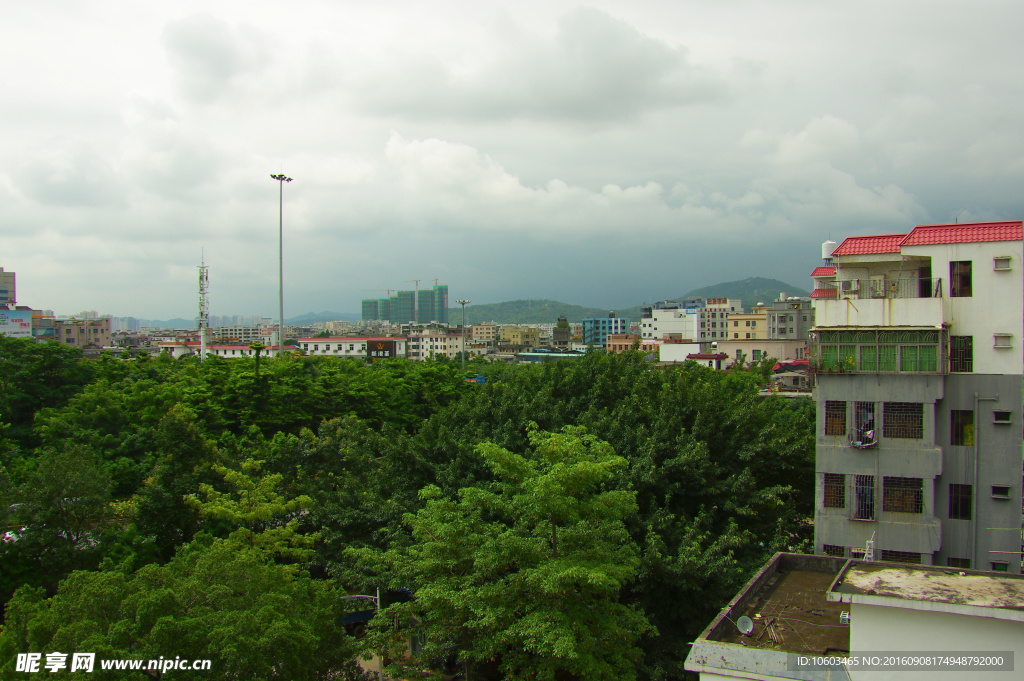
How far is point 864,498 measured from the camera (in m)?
17.1

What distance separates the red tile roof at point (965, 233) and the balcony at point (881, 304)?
1079 millimetres

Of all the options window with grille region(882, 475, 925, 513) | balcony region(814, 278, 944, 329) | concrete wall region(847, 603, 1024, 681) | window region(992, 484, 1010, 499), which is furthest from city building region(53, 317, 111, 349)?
concrete wall region(847, 603, 1024, 681)

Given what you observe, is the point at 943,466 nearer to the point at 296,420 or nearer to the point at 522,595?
the point at 522,595

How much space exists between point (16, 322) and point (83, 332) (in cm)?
2853

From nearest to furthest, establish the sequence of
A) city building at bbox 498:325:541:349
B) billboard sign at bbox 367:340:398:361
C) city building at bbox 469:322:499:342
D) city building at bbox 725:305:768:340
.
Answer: city building at bbox 725:305:768:340
billboard sign at bbox 367:340:398:361
city building at bbox 498:325:541:349
city building at bbox 469:322:499:342

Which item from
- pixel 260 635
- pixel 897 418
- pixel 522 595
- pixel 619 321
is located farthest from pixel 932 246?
pixel 619 321

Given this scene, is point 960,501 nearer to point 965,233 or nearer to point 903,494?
point 903,494

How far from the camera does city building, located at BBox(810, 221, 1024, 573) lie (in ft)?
54.0

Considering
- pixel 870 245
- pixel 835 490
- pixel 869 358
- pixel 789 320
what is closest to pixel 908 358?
pixel 869 358

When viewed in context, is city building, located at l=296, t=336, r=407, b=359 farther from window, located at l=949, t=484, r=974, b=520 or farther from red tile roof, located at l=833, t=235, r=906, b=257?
window, located at l=949, t=484, r=974, b=520

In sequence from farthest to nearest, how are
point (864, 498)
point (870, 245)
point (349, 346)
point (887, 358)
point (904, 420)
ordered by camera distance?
point (349, 346), point (870, 245), point (864, 498), point (887, 358), point (904, 420)

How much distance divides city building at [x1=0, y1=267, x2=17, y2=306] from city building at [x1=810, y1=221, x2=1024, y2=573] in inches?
6740

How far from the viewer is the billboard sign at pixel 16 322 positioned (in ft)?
345

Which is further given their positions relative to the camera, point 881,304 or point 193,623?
point 881,304
